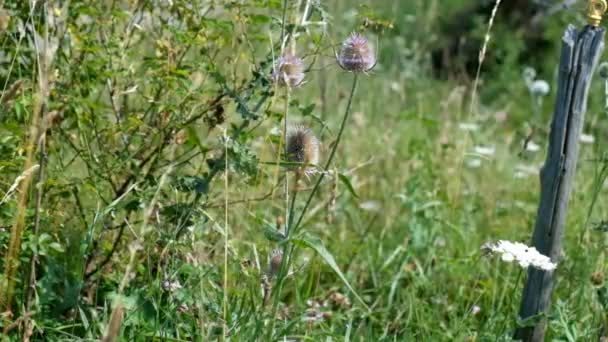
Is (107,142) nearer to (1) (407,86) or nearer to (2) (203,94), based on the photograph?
(2) (203,94)

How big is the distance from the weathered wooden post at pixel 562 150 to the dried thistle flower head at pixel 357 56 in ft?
2.46

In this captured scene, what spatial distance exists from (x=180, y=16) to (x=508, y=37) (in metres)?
4.61

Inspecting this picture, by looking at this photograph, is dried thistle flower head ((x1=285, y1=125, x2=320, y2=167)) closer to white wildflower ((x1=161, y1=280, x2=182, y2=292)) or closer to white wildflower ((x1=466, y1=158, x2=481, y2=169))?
white wildflower ((x1=161, y1=280, x2=182, y2=292))

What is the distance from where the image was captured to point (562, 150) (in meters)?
2.90

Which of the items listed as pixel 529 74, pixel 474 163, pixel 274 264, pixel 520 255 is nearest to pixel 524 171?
pixel 474 163

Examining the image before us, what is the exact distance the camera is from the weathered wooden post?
2861 mm

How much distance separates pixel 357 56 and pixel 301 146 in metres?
0.26

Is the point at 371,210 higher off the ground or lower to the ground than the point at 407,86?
lower

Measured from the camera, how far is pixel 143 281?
2.86m

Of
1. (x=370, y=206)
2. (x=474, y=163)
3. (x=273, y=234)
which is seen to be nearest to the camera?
(x=273, y=234)

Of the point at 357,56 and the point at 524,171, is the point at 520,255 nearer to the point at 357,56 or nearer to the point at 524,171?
the point at 357,56

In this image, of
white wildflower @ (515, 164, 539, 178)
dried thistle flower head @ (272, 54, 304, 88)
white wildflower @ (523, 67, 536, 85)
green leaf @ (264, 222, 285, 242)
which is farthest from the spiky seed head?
white wildflower @ (523, 67, 536, 85)

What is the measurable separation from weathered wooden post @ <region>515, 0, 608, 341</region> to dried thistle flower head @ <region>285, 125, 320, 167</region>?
80 centimetres

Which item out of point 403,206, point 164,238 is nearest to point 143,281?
point 164,238
